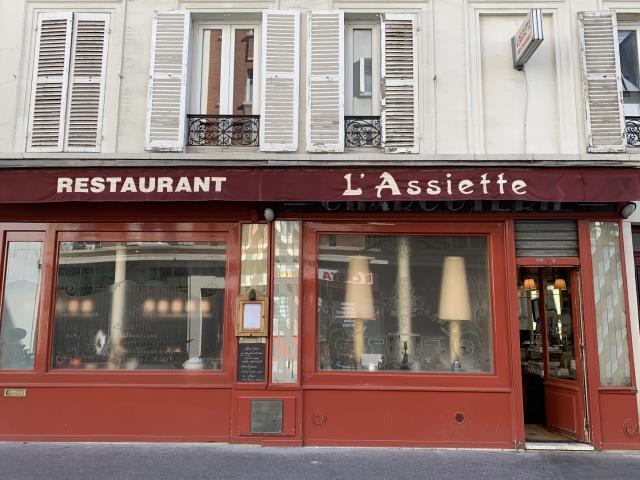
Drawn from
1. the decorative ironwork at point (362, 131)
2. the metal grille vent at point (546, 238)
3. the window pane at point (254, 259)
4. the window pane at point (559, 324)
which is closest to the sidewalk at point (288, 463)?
the window pane at point (559, 324)

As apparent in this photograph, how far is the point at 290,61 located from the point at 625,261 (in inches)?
202

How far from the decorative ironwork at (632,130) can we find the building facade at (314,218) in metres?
0.02

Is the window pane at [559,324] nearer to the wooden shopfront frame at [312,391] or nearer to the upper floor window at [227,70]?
the wooden shopfront frame at [312,391]

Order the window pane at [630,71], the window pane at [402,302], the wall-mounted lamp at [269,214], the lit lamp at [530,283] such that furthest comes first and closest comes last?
the lit lamp at [530,283] → the window pane at [630,71] → the window pane at [402,302] → the wall-mounted lamp at [269,214]

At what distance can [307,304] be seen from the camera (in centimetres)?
707

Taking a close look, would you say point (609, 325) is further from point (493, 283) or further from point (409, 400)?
point (409, 400)

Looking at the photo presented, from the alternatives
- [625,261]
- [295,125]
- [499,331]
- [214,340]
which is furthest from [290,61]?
[625,261]

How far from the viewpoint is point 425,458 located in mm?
6301

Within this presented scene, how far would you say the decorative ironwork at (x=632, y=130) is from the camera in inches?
283

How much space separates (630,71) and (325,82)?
432 cm

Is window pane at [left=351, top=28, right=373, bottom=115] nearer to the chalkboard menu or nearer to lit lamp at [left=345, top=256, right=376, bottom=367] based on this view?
lit lamp at [left=345, top=256, right=376, bottom=367]

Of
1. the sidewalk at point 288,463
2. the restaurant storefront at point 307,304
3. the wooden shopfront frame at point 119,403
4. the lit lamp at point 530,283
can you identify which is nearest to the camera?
the sidewalk at point 288,463

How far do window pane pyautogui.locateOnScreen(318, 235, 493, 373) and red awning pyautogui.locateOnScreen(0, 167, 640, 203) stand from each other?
2.83ft

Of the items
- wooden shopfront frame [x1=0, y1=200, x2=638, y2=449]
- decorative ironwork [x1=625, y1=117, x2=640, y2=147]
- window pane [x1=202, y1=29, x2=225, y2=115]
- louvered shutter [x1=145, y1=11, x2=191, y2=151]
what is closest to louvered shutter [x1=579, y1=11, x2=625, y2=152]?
decorative ironwork [x1=625, y1=117, x2=640, y2=147]
